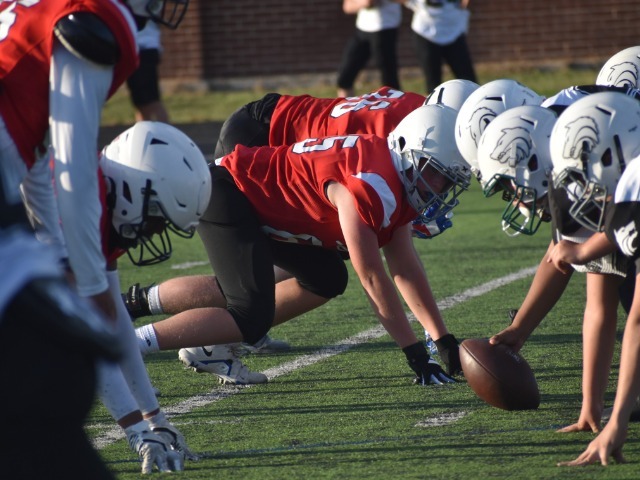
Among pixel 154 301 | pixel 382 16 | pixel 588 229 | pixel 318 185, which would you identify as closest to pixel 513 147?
pixel 588 229

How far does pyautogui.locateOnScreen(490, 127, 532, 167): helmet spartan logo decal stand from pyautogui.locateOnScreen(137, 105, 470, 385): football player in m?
0.52

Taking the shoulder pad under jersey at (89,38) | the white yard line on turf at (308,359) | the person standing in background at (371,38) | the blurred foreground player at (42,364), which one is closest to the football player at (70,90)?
the shoulder pad under jersey at (89,38)

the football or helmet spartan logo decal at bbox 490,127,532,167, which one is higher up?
helmet spartan logo decal at bbox 490,127,532,167

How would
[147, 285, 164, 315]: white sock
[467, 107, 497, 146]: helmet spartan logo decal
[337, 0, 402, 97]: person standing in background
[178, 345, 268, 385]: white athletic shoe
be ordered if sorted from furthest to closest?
[337, 0, 402, 97]: person standing in background, [147, 285, 164, 315]: white sock, [178, 345, 268, 385]: white athletic shoe, [467, 107, 497, 146]: helmet spartan logo decal

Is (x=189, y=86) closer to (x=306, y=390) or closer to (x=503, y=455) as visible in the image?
(x=306, y=390)

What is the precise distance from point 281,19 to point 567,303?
33.3ft

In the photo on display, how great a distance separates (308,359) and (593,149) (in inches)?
82.5

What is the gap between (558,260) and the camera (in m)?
Answer: 3.44

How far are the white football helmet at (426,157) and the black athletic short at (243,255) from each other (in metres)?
0.63

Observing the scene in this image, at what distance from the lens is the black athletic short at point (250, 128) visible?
5.44m

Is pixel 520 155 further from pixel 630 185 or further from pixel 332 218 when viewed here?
pixel 332 218

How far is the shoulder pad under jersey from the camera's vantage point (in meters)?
2.76

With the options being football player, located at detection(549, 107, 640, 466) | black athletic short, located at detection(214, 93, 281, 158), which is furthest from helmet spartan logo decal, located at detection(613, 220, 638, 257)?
black athletic short, located at detection(214, 93, 281, 158)

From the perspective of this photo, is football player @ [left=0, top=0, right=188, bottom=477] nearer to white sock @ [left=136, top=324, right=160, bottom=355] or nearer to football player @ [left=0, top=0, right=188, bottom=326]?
football player @ [left=0, top=0, right=188, bottom=326]
